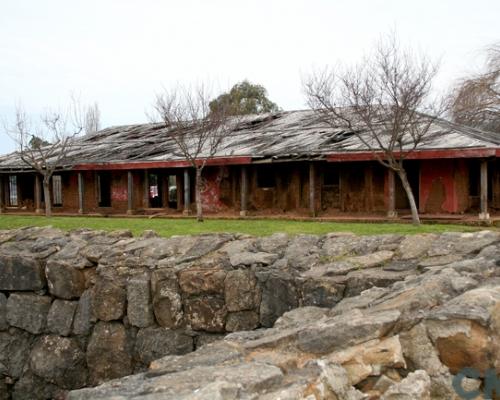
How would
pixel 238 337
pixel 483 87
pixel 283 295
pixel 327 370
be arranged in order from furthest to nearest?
pixel 483 87 < pixel 283 295 < pixel 238 337 < pixel 327 370

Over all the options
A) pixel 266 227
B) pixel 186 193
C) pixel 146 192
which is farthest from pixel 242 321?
pixel 146 192

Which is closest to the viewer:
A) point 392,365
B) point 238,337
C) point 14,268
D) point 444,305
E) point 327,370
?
point 327,370

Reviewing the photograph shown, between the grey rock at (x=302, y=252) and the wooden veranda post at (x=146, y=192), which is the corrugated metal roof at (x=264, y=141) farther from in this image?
the grey rock at (x=302, y=252)

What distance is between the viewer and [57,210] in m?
25.6

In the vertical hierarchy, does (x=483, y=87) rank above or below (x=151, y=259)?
above

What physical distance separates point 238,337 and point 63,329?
3178mm

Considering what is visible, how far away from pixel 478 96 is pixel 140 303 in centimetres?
2338

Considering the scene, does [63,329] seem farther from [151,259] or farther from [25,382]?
[151,259]

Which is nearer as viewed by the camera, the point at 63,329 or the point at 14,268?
the point at 63,329

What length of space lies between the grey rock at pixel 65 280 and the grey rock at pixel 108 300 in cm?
30

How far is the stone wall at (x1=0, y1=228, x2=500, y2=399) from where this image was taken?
5371mm

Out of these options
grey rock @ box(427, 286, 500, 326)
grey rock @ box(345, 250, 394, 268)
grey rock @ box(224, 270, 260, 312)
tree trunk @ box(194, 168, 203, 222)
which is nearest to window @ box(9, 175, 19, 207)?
tree trunk @ box(194, 168, 203, 222)

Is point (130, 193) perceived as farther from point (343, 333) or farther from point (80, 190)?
point (343, 333)

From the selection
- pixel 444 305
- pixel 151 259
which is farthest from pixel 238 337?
pixel 151 259
